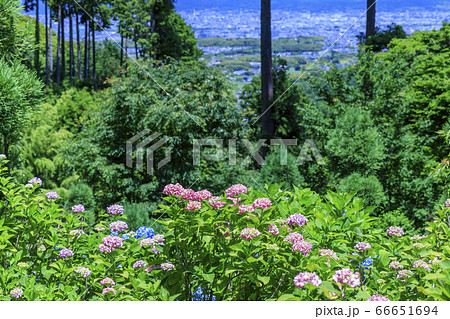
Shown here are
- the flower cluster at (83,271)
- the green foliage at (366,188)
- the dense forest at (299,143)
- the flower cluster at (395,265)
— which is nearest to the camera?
the flower cluster at (395,265)

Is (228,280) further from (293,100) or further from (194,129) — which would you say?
(293,100)

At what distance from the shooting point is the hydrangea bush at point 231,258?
1.90m

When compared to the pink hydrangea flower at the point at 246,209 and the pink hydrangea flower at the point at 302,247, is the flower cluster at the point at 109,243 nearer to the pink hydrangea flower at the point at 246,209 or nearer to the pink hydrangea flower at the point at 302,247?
the pink hydrangea flower at the point at 246,209

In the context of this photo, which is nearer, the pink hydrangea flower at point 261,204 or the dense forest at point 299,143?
Answer: the pink hydrangea flower at point 261,204

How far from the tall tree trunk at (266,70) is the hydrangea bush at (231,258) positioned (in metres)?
8.40

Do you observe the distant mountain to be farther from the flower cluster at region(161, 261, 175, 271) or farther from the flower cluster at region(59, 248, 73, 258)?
the flower cluster at region(161, 261, 175, 271)

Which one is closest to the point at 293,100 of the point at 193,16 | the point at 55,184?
the point at 193,16

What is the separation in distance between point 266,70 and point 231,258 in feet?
31.1

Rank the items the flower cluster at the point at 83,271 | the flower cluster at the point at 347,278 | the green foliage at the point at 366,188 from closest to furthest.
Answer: the flower cluster at the point at 347,278
the flower cluster at the point at 83,271
the green foliage at the point at 366,188

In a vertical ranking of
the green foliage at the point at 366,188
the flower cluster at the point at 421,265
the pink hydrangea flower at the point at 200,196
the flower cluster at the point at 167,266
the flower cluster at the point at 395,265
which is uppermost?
the pink hydrangea flower at the point at 200,196

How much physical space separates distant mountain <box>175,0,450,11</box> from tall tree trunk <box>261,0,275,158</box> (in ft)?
0.97

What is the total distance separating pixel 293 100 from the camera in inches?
496

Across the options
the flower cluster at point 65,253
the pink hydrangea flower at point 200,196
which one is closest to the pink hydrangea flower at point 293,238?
the pink hydrangea flower at point 200,196

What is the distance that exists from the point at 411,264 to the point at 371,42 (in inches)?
458
